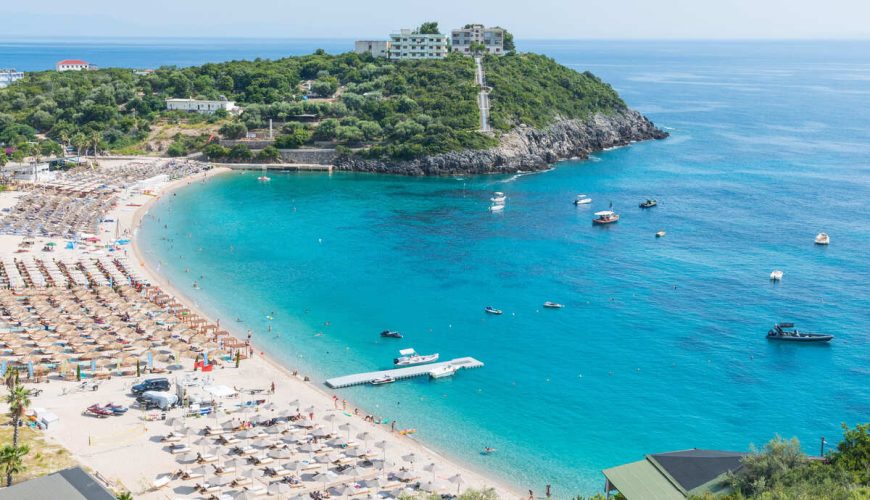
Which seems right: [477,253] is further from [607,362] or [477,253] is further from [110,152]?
[110,152]

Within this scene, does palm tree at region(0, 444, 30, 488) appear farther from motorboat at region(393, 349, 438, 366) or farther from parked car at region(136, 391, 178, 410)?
motorboat at region(393, 349, 438, 366)

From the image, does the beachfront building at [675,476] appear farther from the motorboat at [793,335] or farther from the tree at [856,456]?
the motorboat at [793,335]

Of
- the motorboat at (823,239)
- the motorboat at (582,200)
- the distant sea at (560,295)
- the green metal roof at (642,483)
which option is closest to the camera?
the green metal roof at (642,483)

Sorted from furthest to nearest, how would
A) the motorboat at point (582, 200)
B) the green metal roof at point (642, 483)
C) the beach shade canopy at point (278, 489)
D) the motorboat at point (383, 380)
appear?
the motorboat at point (582, 200) < the motorboat at point (383, 380) < the beach shade canopy at point (278, 489) < the green metal roof at point (642, 483)

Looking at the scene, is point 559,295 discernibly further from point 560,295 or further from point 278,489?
point 278,489

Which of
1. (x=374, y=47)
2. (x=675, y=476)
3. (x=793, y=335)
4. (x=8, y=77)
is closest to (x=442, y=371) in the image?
(x=675, y=476)

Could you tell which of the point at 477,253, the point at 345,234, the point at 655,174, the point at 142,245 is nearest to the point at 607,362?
the point at 477,253

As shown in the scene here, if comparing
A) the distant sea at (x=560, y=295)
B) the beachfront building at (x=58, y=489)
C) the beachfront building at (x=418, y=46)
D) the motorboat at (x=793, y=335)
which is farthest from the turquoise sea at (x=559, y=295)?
the beachfront building at (x=418, y=46)

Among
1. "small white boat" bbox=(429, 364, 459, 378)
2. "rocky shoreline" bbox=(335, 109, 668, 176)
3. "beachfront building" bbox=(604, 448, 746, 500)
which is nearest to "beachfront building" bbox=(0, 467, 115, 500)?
"beachfront building" bbox=(604, 448, 746, 500)
